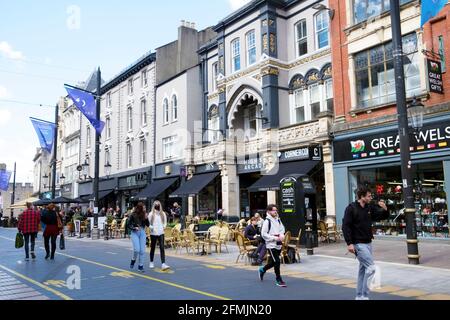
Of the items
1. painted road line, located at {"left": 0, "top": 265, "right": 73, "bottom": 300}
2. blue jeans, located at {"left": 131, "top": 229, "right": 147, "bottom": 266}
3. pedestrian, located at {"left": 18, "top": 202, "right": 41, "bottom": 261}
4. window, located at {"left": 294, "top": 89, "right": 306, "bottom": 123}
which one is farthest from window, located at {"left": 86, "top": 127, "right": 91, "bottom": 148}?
blue jeans, located at {"left": 131, "top": 229, "right": 147, "bottom": 266}

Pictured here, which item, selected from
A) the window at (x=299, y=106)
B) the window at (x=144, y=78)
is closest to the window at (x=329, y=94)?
the window at (x=299, y=106)

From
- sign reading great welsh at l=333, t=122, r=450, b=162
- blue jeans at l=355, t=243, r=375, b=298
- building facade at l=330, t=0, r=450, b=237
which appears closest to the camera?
blue jeans at l=355, t=243, r=375, b=298

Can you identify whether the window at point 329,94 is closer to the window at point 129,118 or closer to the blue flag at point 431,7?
the blue flag at point 431,7

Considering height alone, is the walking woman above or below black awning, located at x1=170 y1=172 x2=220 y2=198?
below

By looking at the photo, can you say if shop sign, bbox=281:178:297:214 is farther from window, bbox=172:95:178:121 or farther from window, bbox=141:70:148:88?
window, bbox=141:70:148:88

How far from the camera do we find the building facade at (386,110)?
1562 centimetres

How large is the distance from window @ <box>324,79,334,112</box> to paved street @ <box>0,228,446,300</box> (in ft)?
35.6

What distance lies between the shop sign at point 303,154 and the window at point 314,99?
233 centimetres

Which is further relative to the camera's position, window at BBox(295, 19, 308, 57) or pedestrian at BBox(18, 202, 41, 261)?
window at BBox(295, 19, 308, 57)

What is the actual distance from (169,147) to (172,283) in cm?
2302

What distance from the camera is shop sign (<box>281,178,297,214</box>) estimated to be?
14.5m

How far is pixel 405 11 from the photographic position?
17125 mm

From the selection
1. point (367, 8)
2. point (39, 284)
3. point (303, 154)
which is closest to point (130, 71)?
point (303, 154)
